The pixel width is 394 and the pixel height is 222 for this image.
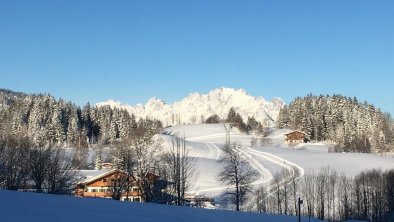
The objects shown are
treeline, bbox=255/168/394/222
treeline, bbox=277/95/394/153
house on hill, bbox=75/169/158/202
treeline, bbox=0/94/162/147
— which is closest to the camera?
house on hill, bbox=75/169/158/202

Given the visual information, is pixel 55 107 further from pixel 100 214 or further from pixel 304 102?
pixel 100 214

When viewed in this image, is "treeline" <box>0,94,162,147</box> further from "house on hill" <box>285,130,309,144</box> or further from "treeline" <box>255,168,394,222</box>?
"treeline" <box>255,168,394,222</box>

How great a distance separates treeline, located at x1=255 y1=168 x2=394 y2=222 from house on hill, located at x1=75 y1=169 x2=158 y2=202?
19840 millimetres

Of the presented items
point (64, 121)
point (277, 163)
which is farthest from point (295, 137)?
point (64, 121)

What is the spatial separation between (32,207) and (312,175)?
249ft

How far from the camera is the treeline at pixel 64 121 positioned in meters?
144

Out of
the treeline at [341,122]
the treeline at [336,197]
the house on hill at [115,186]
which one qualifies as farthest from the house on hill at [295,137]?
the house on hill at [115,186]

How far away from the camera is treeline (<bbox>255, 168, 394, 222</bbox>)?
74.6 m

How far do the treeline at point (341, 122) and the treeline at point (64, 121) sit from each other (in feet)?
185

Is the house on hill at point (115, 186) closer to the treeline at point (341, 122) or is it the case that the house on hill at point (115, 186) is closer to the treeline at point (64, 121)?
the treeline at point (64, 121)

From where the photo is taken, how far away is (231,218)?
35562mm

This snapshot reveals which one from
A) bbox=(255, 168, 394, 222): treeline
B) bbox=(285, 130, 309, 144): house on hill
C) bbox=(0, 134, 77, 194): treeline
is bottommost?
bbox=(255, 168, 394, 222): treeline

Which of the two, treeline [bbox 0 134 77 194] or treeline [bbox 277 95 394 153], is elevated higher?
treeline [bbox 277 95 394 153]

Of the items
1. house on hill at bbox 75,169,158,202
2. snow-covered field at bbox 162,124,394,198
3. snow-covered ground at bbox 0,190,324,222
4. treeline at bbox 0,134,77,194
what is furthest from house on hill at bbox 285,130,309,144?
snow-covered ground at bbox 0,190,324,222
